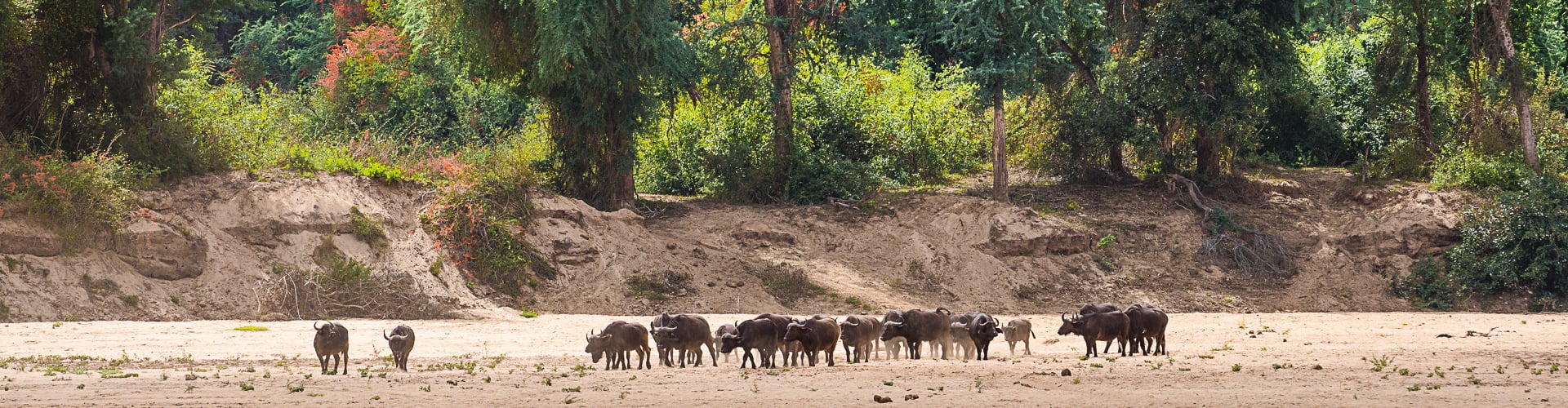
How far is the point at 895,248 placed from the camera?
25.5 meters

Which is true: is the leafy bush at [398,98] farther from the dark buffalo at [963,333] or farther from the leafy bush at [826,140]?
the dark buffalo at [963,333]

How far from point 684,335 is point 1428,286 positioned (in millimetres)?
15136

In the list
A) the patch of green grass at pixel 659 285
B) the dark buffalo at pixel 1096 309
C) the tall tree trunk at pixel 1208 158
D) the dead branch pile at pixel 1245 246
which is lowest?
the dark buffalo at pixel 1096 309

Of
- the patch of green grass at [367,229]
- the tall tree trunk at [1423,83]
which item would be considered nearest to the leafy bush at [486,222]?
the patch of green grass at [367,229]

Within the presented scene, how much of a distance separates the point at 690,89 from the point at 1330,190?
12758 millimetres

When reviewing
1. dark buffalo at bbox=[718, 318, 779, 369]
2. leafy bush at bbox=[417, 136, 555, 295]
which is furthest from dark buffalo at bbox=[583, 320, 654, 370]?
leafy bush at bbox=[417, 136, 555, 295]

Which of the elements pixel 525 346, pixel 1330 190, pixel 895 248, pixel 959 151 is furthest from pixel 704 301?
pixel 1330 190

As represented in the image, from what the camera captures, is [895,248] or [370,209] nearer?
[370,209]

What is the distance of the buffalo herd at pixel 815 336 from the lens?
48.6ft

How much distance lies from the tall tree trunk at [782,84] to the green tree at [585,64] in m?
1.89

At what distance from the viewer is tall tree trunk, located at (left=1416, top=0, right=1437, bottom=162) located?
28969mm

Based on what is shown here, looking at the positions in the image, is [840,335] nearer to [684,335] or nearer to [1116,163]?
[684,335]

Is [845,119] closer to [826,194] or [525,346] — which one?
[826,194]

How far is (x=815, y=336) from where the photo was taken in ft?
49.8
